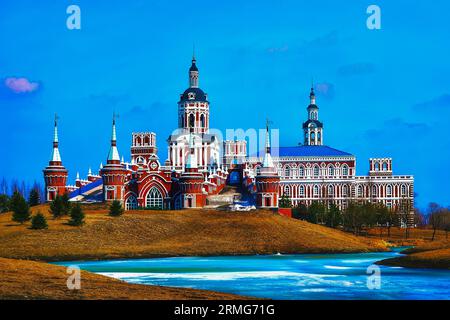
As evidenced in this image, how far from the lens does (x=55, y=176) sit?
97.5 m

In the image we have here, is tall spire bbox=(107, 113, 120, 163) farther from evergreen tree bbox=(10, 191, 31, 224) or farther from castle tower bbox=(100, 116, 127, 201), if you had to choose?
evergreen tree bbox=(10, 191, 31, 224)

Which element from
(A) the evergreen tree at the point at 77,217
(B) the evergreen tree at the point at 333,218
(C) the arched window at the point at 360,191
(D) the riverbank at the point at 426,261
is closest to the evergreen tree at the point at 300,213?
(B) the evergreen tree at the point at 333,218

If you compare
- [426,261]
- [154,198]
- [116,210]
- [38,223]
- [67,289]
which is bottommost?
[67,289]

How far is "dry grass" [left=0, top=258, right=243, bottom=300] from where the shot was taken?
122 ft

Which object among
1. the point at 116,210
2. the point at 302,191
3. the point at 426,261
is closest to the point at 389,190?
the point at 302,191

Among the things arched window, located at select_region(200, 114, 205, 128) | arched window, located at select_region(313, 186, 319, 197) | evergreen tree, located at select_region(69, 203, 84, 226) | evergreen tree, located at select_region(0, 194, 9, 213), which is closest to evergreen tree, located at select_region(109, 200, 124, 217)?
evergreen tree, located at select_region(69, 203, 84, 226)

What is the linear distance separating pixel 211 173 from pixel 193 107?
13755mm

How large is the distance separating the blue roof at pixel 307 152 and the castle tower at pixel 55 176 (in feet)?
134

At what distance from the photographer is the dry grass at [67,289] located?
37.2m

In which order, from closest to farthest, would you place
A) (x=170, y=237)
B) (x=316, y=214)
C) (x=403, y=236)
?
(x=170, y=237) → (x=403, y=236) → (x=316, y=214)

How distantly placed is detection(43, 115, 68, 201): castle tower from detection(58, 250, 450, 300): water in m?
32.5

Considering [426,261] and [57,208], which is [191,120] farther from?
[426,261]

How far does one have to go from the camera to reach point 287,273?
5394 cm
